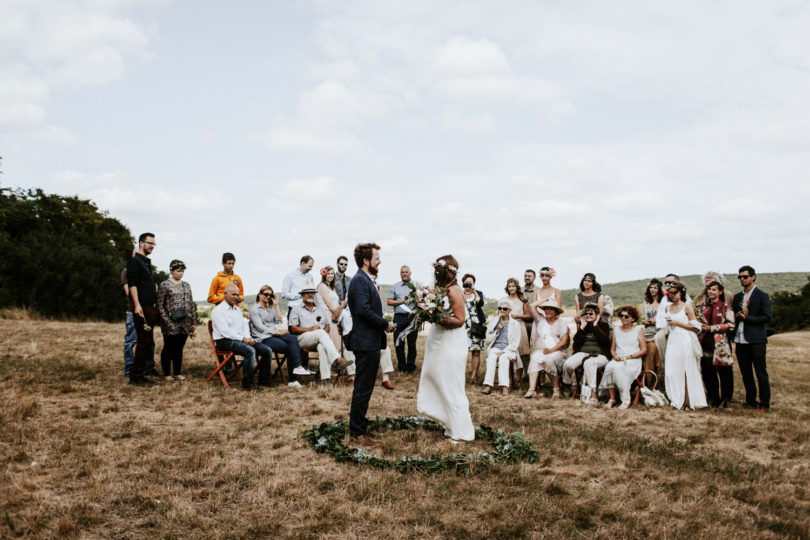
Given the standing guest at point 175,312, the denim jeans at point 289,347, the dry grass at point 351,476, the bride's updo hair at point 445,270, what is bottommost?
the dry grass at point 351,476

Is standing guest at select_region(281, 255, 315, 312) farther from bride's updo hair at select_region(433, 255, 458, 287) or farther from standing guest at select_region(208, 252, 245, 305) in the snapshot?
bride's updo hair at select_region(433, 255, 458, 287)

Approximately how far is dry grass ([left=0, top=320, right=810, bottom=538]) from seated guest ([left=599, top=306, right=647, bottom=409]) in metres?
0.66

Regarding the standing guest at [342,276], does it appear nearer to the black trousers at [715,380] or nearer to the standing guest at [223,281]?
the standing guest at [223,281]

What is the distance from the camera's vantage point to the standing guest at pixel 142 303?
29.5 feet

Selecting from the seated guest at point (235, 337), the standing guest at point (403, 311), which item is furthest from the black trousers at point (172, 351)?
the standing guest at point (403, 311)

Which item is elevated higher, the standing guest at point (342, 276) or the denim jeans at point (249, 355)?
the standing guest at point (342, 276)

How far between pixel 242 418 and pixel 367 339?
7.95 feet

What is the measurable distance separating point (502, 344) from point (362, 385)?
5155 millimetres

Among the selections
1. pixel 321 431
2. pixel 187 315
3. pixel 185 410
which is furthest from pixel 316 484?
pixel 187 315

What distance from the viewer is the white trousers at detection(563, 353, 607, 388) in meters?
9.41

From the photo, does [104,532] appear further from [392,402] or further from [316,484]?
[392,402]

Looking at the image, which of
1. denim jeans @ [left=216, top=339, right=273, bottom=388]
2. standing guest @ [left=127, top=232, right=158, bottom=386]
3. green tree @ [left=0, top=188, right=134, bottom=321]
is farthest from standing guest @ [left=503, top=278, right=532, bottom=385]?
green tree @ [left=0, top=188, right=134, bottom=321]

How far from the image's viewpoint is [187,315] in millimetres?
9633

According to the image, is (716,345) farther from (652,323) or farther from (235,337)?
(235,337)
